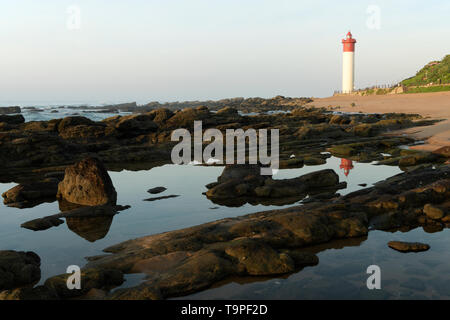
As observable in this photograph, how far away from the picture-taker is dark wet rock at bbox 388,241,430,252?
759 centimetres

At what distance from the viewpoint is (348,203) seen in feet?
31.6

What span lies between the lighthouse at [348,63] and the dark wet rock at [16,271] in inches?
3536

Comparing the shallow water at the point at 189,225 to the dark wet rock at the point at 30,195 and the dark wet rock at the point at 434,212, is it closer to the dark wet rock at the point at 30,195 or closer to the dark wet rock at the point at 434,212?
the dark wet rock at the point at 30,195

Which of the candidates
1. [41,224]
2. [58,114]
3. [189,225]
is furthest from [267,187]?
[58,114]

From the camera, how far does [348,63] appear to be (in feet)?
289

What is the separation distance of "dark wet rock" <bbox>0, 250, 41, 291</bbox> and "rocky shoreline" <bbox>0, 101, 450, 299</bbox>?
0.02 meters

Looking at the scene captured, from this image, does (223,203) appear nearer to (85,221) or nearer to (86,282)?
(85,221)

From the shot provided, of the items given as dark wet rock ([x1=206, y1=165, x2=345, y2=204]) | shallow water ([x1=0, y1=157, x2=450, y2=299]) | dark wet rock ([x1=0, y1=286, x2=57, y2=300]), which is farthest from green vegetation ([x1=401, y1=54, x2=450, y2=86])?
dark wet rock ([x1=0, y1=286, x2=57, y2=300])

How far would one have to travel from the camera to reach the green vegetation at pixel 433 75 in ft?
222

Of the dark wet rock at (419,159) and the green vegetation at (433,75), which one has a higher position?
the green vegetation at (433,75)

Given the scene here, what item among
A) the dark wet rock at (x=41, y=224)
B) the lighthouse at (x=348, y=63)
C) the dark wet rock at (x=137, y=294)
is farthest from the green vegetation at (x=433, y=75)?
the dark wet rock at (x=137, y=294)

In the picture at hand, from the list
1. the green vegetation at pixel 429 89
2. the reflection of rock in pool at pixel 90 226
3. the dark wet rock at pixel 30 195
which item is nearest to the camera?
the reflection of rock in pool at pixel 90 226

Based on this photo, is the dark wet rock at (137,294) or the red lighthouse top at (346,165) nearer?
the dark wet rock at (137,294)

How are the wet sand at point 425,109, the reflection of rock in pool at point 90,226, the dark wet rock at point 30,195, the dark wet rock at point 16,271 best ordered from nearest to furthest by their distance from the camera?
the dark wet rock at point 16,271
the reflection of rock in pool at point 90,226
the dark wet rock at point 30,195
the wet sand at point 425,109
